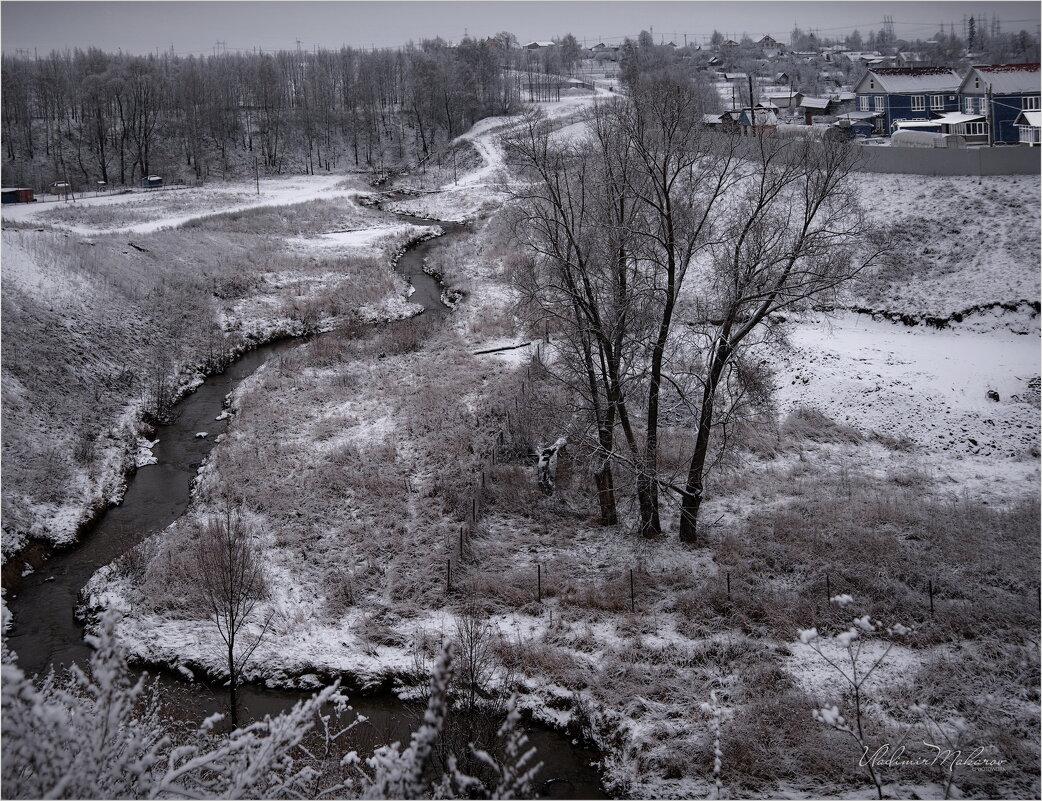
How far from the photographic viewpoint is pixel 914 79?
60.4m

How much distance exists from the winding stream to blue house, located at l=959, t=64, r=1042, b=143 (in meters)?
47.3

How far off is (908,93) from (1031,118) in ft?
70.0

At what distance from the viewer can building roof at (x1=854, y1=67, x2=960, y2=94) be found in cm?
5912

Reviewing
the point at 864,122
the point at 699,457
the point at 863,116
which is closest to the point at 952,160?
the point at 864,122

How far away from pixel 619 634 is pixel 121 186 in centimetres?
7476

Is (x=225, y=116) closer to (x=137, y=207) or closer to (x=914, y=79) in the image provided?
(x=137, y=207)

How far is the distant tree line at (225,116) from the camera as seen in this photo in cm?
7762

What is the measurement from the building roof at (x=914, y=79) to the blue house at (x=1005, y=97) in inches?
270

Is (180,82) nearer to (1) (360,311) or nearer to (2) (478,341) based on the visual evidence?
(1) (360,311)

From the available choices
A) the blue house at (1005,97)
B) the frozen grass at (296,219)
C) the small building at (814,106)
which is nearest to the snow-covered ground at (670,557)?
the frozen grass at (296,219)

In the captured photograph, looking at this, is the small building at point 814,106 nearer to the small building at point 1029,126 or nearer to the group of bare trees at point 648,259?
the small building at point 1029,126

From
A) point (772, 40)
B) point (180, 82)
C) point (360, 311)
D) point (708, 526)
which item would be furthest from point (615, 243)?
point (772, 40)

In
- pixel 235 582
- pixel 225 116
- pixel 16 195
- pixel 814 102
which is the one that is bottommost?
pixel 235 582

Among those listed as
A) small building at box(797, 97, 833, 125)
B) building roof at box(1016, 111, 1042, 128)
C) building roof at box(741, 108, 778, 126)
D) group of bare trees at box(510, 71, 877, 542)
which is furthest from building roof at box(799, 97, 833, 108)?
group of bare trees at box(510, 71, 877, 542)
